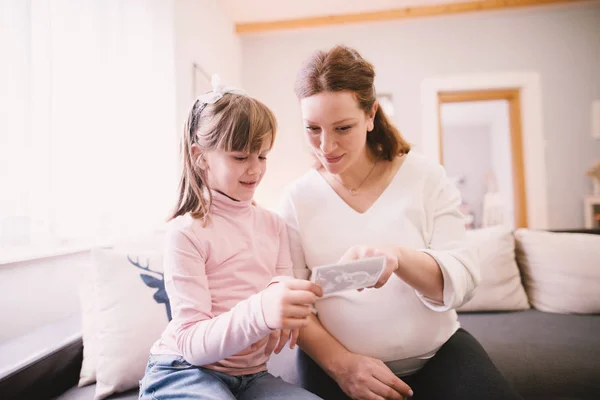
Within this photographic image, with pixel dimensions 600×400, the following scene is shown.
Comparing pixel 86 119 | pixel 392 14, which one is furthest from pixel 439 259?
pixel 392 14

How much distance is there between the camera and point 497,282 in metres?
1.96

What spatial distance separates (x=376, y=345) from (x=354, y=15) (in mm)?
3634

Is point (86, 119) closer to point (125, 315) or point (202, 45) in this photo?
point (125, 315)

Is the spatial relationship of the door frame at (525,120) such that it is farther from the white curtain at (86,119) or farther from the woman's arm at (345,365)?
the woman's arm at (345,365)

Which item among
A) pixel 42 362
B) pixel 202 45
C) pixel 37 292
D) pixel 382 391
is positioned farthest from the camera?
pixel 202 45

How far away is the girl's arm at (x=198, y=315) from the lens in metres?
0.73

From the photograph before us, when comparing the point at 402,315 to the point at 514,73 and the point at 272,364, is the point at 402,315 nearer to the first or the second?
the point at 272,364

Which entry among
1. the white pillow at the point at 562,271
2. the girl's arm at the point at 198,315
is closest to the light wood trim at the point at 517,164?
the white pillow at the point at 562,271

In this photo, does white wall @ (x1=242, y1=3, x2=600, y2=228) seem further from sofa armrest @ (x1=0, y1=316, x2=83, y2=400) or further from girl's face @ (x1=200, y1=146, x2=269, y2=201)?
girl's face @ (x1=200, y1=146, x2=269, y2=201)

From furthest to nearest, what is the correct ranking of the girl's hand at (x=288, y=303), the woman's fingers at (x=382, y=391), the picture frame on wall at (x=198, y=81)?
the picture frame on wall at (x=198, y=81)
the woman's fingers at (x=382, y=391)
the girl's hand at (x=288, y=303)

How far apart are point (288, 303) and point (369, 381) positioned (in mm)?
388

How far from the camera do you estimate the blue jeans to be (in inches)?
31.8

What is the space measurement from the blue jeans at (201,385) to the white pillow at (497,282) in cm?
142

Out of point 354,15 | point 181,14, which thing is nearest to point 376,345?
point 181,14
